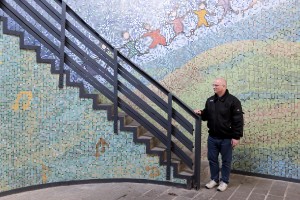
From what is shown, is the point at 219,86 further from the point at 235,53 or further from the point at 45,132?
the point at 45,132

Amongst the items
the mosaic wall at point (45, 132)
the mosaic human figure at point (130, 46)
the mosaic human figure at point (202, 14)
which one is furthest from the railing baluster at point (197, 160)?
the mosaic human figure at point (130, 46)

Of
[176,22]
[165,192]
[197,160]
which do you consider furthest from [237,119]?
[176,22]

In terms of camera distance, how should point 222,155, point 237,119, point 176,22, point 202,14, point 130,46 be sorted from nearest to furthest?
1. point 237,119
2. point 222,155
3. point 202,14
4. point 176,22
5. point 130,46

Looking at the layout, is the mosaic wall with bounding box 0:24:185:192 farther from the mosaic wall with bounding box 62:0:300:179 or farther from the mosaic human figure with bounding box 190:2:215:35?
the mosaic human figure with bounding box 190:2:215:35

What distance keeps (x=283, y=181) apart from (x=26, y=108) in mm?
4515

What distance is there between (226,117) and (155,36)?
245 cm

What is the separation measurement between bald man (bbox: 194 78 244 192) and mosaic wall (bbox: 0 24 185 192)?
55.7 inches

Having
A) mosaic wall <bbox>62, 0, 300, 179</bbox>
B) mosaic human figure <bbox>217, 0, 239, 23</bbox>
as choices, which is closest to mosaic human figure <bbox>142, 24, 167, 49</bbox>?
mosaic wall <bbox>62, 0, 300, 179</bbox>

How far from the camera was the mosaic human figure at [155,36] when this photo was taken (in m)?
6.15

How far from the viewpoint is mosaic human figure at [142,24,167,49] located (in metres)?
6.15

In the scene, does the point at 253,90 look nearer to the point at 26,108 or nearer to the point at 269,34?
the point at 269,34

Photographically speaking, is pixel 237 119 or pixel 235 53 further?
pixel 235 53

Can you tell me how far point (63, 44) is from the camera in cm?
518

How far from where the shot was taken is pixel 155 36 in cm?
619
